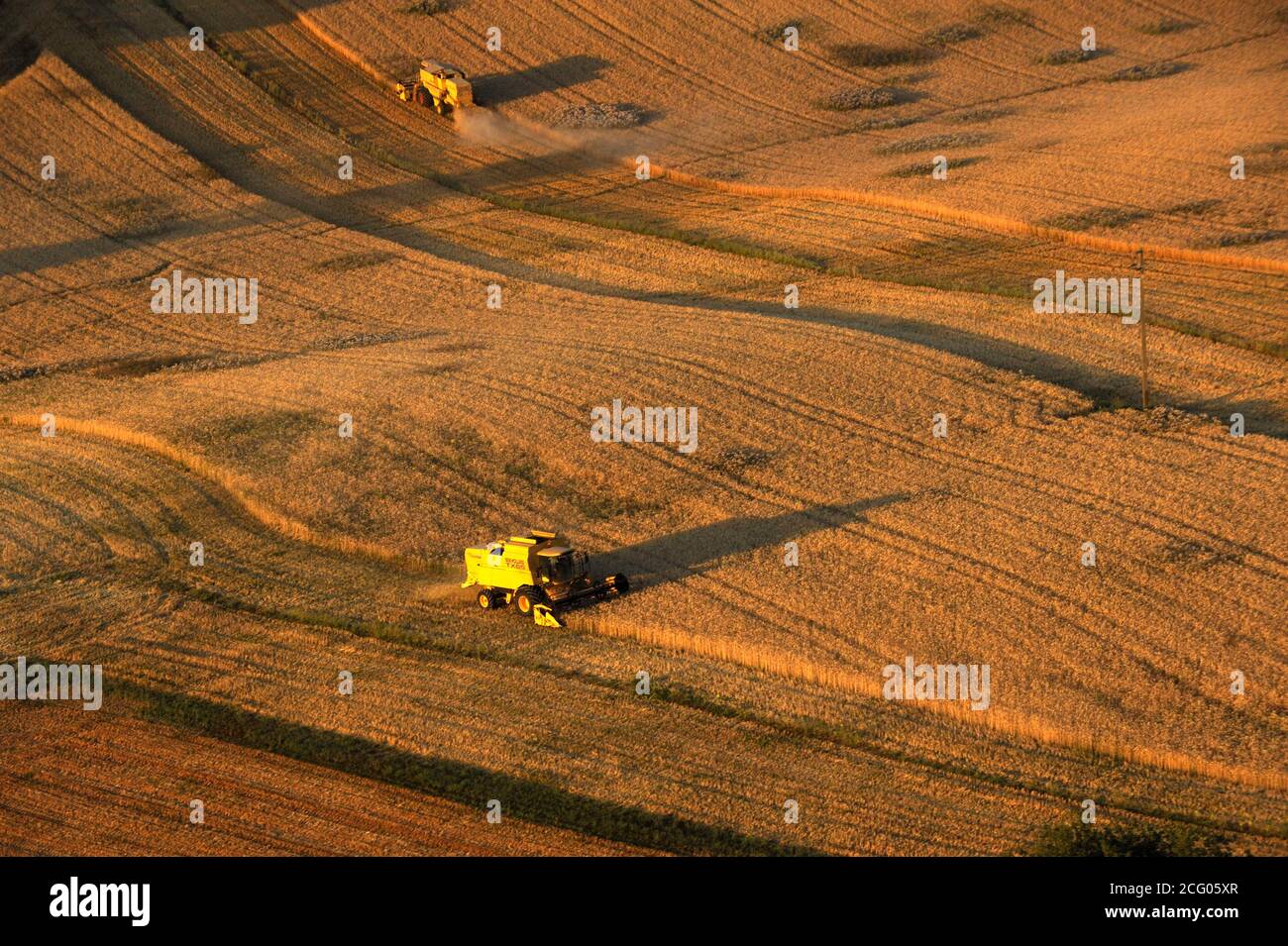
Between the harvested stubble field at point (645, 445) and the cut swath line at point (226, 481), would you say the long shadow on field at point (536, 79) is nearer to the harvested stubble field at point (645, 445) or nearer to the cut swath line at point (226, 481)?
the harvested stubble field at point (645, 445)

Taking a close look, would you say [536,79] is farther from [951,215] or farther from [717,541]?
[717,541]

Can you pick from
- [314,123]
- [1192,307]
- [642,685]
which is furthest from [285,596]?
[314,123]

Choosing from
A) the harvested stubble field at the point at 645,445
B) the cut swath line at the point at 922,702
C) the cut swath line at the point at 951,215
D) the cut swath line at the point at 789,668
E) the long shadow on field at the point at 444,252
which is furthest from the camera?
→ the cut swath line at the point at 951,215

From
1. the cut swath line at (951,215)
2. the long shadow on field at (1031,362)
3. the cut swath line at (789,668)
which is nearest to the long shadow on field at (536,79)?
the cut swath line at (951,215)

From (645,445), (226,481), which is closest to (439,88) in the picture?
(226,481)
